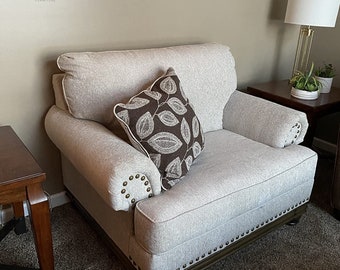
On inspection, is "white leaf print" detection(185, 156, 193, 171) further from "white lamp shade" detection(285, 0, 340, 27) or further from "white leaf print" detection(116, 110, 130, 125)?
"white lamp shade" detection(285, 0, 340, 27)

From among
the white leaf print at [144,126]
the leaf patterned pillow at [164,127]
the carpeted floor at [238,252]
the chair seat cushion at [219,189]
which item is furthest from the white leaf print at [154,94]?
the carpeted floor at [238,252]

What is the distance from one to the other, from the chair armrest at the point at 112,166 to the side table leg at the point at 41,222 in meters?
0.19

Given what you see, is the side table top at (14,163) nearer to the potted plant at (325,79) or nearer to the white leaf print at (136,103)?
the white leaf print at (136,103)

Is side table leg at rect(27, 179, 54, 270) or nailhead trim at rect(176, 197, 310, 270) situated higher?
side table leg at rect(27, 179, 54, 270)

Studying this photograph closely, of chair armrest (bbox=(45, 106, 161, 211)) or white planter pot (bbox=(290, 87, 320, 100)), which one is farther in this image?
white planter pot (bbox=(290, 87, 320, 100))

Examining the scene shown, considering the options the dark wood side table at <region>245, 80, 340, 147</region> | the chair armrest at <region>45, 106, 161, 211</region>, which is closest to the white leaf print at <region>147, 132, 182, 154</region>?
the chair armrest at <region>45, 106, 161, 211</region>

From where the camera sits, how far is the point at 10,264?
156 cm

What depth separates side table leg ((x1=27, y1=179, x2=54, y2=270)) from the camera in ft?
3.97

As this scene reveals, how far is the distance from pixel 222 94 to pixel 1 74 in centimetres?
117

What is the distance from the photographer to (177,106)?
1.54 meters

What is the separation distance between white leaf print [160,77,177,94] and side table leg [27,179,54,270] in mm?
676

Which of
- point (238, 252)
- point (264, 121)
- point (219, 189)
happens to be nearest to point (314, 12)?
point (264, 121)

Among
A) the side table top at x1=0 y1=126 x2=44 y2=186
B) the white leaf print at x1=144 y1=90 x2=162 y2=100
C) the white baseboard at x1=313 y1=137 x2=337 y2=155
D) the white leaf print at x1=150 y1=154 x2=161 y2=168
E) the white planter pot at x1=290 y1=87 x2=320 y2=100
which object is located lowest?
the white baseboard at x1=313 y1=137 x2=337 y2=155

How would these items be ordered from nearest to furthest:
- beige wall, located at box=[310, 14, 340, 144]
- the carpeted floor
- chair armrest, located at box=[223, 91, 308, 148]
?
the carpeted floor < chair armrest, located at box=[223, 91, 308, 148] < beige wall, located at box=[310, 14, 340, 144]
